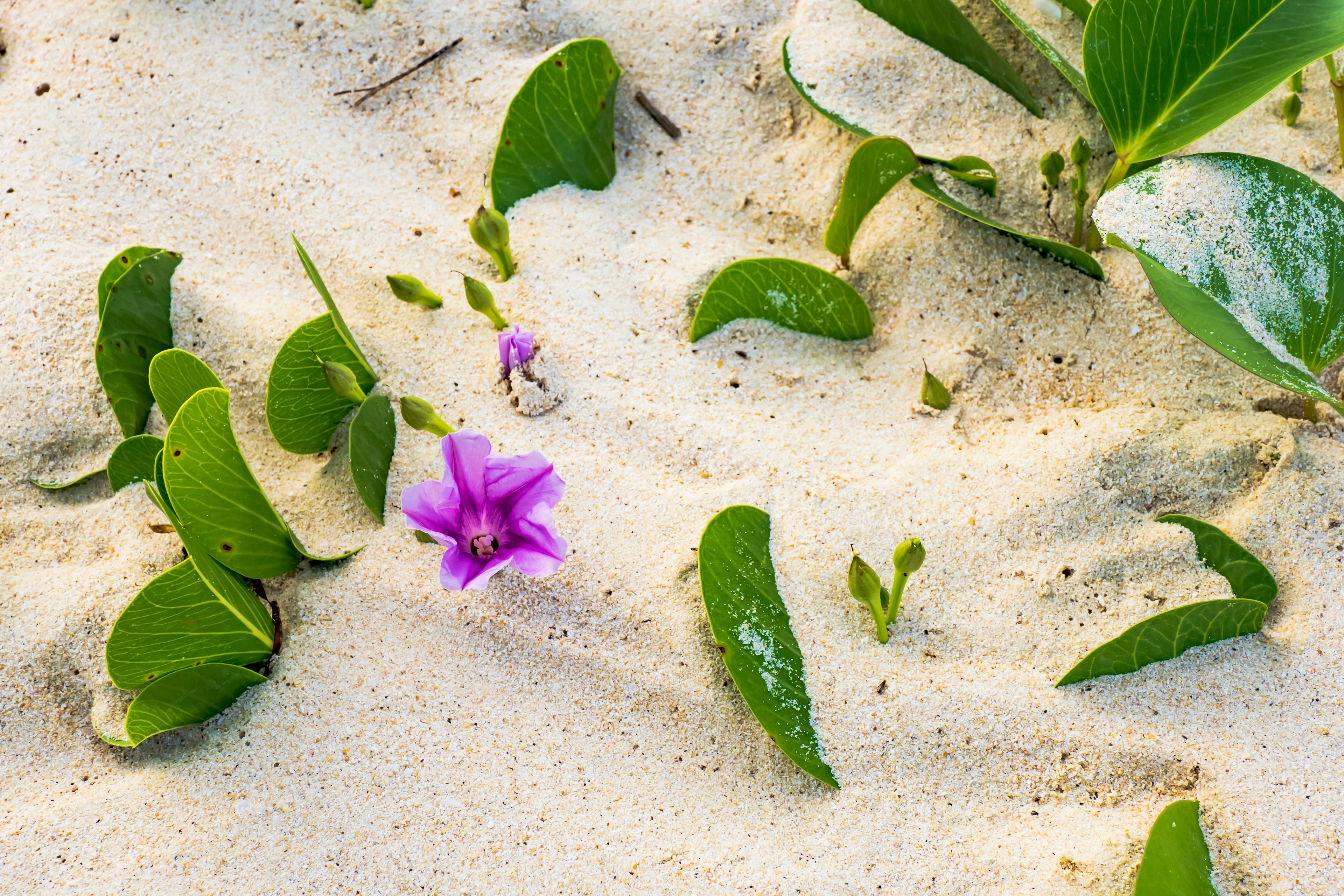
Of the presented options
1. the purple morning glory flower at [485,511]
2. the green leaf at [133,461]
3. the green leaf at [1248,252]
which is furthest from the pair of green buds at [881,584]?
the green leaf at [133,461]

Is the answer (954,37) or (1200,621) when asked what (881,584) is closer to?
(1200,621)

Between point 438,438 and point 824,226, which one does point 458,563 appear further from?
point 824,226

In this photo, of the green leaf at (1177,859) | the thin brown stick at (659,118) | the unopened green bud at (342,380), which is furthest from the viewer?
the thin brown stick at (659,118)

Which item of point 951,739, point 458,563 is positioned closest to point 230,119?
point 458,563

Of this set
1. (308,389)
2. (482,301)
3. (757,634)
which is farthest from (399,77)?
(757,634)

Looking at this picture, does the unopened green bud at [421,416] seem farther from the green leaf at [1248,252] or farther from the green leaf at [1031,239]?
the green leaf at [1248,252]

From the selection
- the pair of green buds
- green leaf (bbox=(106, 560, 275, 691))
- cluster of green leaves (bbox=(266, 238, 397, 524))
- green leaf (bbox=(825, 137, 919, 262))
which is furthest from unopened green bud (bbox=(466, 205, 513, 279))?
the pair of green buds
